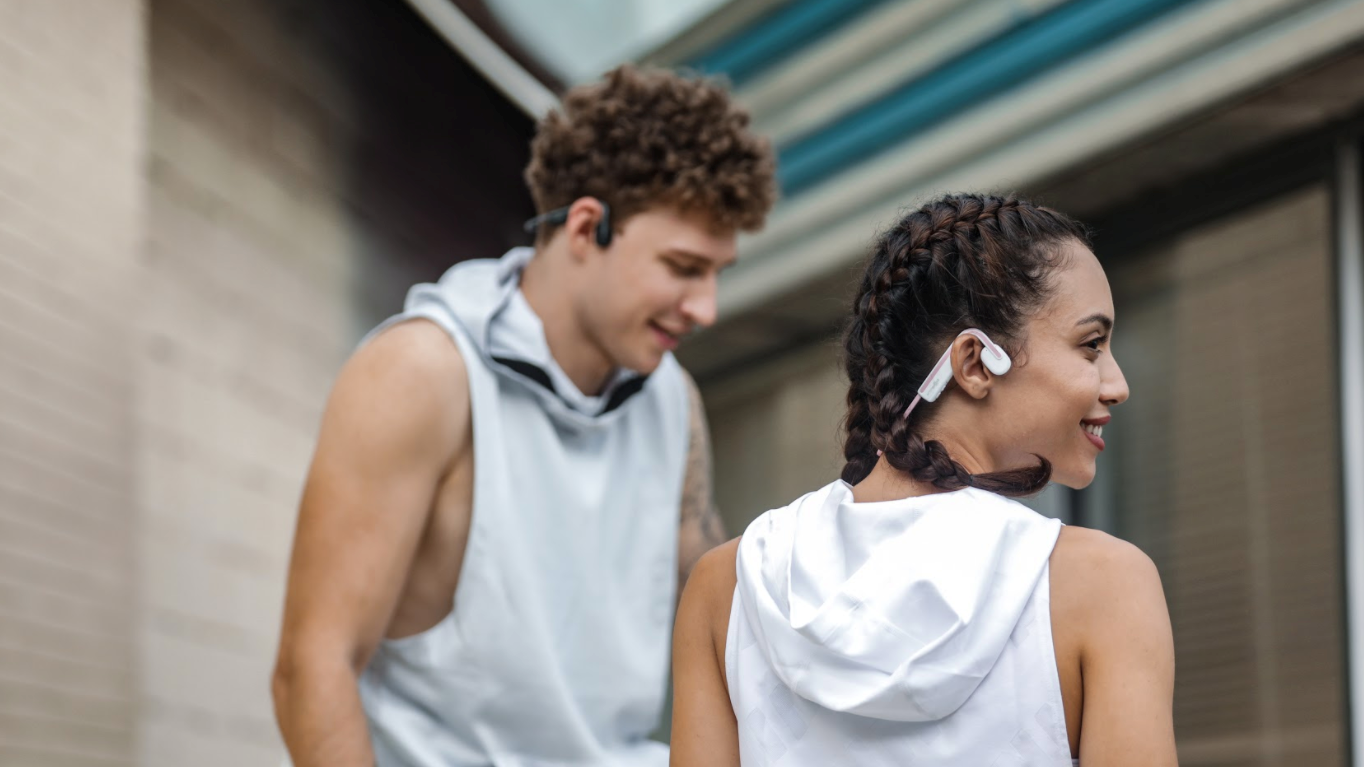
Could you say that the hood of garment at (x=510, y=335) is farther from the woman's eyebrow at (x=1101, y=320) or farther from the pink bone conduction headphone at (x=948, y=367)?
A: the woman's eyebrow at (x=1101, y=320)

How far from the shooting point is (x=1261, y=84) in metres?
2.86

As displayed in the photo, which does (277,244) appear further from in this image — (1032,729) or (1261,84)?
(1032,729)

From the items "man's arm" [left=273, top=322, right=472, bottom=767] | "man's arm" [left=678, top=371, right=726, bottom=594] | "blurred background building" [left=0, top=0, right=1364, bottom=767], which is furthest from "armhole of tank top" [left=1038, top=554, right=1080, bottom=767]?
"blurred background building" [left=0, top=0, right=1364, bottom=767]

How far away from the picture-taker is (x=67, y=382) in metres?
2.80

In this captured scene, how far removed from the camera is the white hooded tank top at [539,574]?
7.39ft

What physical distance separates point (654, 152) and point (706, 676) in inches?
47.3

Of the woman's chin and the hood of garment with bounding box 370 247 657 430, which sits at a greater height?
the woman's chin

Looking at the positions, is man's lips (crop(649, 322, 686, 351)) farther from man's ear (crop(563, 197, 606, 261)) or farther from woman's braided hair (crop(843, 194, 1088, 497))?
A: woman's braided hair (crop(843, 194, 1088, 497))

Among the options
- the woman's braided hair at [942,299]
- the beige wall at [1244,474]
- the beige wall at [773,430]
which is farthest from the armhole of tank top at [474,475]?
the beige wall at [773,430]

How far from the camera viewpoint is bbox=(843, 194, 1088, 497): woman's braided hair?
140cm

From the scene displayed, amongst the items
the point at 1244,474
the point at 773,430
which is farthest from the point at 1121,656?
the point at 773,430

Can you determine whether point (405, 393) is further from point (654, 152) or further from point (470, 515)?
point (654, 152)

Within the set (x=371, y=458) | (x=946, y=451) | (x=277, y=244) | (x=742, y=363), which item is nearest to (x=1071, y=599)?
(x=946, y=451)

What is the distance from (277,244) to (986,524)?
2593mm
